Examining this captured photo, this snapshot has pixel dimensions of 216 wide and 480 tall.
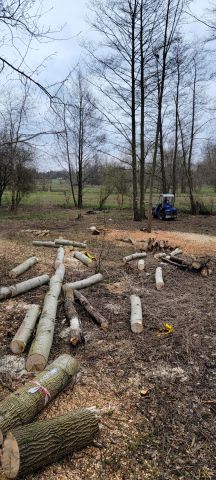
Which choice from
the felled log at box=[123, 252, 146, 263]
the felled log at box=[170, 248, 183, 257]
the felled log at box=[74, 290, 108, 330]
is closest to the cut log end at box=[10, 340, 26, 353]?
the felled log at box=[74, 290, 108, 330]

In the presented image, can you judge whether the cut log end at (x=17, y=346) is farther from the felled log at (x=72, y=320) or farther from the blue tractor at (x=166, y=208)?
the blue tractor at (x=166, y=208)

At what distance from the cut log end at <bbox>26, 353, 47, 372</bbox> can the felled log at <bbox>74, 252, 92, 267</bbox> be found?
4.65 metres

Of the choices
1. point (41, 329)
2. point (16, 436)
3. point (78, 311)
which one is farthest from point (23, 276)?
point (16, 436)

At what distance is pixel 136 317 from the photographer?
517 cm

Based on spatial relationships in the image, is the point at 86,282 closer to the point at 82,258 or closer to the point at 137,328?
the point at 82,258

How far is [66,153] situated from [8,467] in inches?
1142

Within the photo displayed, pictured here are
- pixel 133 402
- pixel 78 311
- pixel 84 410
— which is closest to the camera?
pixel 84 410

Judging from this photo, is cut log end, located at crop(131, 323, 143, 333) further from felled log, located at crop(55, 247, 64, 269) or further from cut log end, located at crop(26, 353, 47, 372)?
felled log, located at crop(55, 247, 64, 269)

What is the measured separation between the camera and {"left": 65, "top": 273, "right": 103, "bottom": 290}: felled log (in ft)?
21.9

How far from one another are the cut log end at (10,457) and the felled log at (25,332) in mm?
1769

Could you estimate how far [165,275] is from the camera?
26.5ft

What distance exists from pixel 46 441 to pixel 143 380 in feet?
4.67

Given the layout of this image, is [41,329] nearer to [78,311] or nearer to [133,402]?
[78,311]

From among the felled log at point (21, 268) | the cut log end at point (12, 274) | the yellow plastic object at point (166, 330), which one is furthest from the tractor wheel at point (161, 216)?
the yellow plastic object at point (166, 330)
